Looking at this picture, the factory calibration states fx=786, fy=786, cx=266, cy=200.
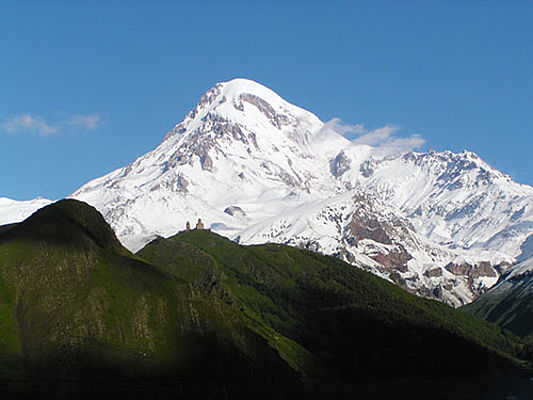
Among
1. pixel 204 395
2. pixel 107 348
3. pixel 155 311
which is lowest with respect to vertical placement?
pixel 204 395

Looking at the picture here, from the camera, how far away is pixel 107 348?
174 meters

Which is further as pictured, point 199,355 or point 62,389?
point 199,355

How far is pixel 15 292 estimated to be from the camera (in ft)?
596

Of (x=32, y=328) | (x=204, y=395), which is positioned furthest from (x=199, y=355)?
(x=32, y=328)

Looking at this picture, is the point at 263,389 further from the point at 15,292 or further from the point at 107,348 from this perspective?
the point at 15,292

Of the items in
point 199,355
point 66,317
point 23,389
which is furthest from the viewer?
point 199,355

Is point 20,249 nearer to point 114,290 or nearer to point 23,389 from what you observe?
point 114,290

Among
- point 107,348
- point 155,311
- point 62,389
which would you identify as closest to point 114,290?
point 155,311

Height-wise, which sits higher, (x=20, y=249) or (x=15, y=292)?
(x=20, y=249)

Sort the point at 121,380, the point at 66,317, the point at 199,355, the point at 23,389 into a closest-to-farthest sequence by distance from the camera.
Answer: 1. the point at 23,389
2. the point at 121,380
3. the point at 66,317
4. the point at 199,355

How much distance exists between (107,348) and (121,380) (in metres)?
10.4

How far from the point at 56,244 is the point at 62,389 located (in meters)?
51.4

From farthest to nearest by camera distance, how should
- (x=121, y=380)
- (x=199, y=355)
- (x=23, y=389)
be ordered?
(x=199, y=355) → (x=121, y=380) → (x=23, y=389)

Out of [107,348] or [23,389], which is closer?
[23,389]
